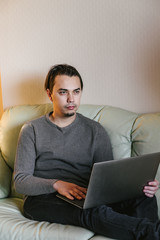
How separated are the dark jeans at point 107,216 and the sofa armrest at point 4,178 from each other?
0.37 meters

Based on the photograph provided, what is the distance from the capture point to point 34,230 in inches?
56.2

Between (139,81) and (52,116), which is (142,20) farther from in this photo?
(52,116)

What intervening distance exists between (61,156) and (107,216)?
50cm

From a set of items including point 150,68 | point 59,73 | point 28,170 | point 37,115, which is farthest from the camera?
point 37,115

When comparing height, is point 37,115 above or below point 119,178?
above

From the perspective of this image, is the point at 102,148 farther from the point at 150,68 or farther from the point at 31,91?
the point at 31,91

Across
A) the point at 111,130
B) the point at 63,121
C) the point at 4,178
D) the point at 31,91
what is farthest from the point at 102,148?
the point at 31,91

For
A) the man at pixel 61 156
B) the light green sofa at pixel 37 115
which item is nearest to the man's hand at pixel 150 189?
the man at pixel 61 156

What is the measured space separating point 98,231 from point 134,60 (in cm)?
110

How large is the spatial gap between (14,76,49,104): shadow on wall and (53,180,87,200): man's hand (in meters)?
0.96

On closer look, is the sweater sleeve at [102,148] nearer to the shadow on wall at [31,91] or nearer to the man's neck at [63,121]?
the man's neck at [63,121]

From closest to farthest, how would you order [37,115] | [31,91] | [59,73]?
[59,73]
[37,115]
[31,91]

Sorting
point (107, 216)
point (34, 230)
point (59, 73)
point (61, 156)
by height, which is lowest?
point (34, 230)

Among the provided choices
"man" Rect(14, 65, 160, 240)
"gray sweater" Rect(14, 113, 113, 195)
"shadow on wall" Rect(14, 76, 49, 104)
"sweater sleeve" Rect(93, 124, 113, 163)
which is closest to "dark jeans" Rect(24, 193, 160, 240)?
"man" Rect(14, 65, 160, 240)
